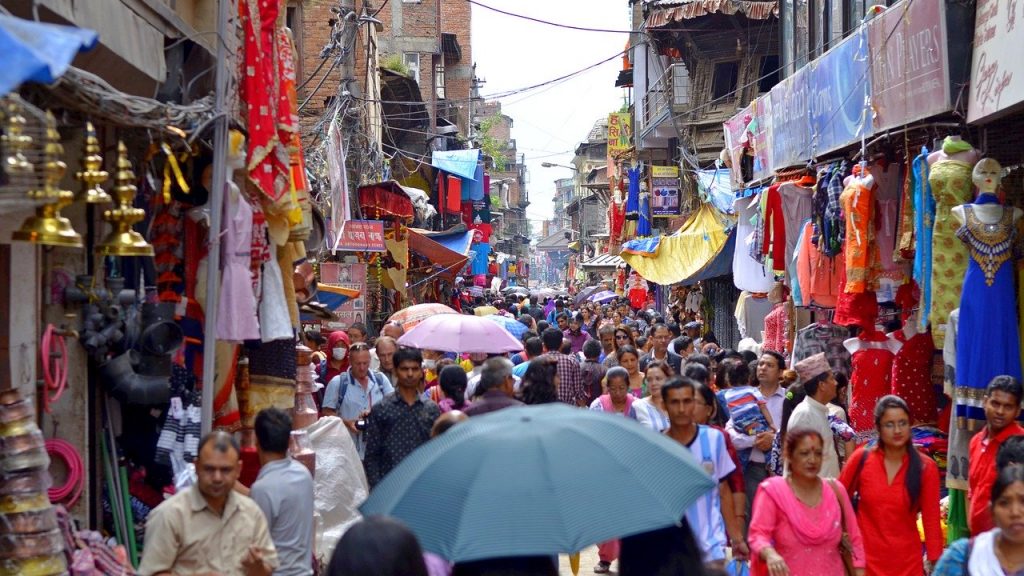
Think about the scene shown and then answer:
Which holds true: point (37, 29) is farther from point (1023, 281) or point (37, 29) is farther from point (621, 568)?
point (1023, 281)

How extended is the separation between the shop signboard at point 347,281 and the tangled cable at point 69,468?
11103 millimetres

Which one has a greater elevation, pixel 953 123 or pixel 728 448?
pixel 953 123

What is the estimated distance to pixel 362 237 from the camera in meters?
17.4

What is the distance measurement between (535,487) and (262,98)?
546cm

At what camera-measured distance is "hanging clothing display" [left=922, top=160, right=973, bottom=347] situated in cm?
826

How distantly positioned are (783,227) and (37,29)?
9905 millimetres

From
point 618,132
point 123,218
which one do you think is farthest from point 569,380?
point 618,132

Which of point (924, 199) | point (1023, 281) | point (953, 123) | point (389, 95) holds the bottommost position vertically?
point (1023, 281)

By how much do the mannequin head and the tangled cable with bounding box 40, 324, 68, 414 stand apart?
5473mm

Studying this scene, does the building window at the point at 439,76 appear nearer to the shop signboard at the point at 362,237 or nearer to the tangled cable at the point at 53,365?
the shop signboard at the point at 362,237

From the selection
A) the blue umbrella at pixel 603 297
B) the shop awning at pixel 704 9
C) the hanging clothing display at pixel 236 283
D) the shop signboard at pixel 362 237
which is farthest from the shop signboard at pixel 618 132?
the hanging clothing display at pixel 236 283

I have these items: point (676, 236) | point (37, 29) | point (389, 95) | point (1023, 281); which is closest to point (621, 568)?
point (37, 29)

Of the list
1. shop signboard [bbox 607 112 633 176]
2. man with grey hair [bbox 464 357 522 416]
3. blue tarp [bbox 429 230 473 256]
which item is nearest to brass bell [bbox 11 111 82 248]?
man with grey hair [bbox 464 357 522 416]

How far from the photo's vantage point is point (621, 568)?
4074 millimetres
